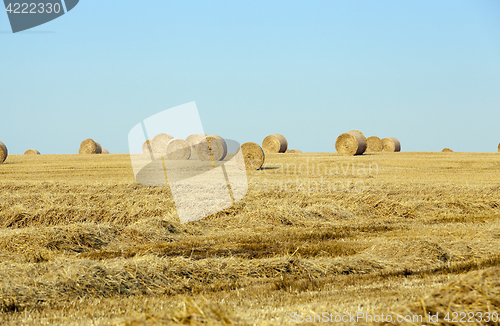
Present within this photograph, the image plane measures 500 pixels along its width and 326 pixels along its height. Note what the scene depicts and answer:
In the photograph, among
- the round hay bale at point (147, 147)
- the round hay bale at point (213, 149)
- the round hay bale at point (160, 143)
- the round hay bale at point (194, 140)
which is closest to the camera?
the round hay bale at point (213, 149)

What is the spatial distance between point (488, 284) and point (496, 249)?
179 inches

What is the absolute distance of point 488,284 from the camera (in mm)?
4266

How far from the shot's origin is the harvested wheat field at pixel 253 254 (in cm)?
472

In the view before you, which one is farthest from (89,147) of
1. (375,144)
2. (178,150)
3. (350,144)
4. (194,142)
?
(375,144)

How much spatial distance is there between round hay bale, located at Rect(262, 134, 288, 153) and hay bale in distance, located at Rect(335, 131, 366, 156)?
6.05m

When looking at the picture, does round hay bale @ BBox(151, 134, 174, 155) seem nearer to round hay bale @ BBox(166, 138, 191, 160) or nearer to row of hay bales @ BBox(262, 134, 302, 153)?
round hay bale @ BBox(166, 138, 191, 160)

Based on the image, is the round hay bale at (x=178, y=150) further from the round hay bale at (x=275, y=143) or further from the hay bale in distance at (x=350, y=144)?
the hay bale in distance at (x=350, y=144)

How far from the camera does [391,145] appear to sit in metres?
43.8

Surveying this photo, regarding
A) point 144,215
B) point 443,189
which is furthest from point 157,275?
point 443,189

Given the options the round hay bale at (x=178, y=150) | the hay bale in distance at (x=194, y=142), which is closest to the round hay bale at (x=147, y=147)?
the hay bale in distance at (x=194, y=142)

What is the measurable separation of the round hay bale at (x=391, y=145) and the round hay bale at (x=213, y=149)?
66.5 feet

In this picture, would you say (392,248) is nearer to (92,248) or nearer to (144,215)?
(92,248)

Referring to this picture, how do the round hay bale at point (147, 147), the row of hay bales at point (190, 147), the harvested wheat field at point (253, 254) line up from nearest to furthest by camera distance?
the harvested wheat field at point (253, 254) → the row of hay bales at point (190, 147) → the round hay bale at point (147, 147)

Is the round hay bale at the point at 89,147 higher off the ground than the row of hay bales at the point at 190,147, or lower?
higher
